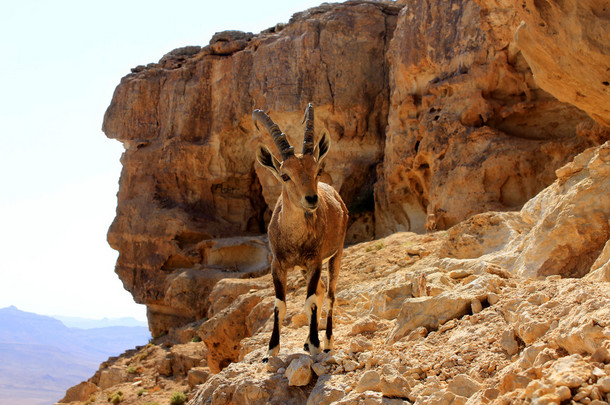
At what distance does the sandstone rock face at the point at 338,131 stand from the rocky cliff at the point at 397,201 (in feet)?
0.25

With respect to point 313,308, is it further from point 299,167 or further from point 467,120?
point 467,120

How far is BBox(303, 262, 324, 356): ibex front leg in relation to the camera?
5891mm

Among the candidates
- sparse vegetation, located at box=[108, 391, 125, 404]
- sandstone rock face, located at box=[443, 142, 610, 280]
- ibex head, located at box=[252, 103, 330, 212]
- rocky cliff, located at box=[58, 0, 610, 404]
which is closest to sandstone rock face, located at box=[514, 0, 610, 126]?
rocky cliff, located at box=[58, 0, 610, 404]

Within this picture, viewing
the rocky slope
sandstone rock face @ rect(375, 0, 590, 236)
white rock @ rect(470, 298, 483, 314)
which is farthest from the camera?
sandstone rock face @ rect(375, 0, 590, 236)

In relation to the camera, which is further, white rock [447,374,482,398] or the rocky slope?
white rock [447,374,482,398]

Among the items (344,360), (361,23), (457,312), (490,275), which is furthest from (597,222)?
(361,23)

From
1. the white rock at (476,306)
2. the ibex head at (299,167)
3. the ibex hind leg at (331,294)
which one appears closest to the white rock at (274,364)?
the ibex hind leg at (331,294)

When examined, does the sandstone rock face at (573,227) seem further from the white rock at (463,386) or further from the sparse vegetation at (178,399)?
the sparse vegetation at (178,399)

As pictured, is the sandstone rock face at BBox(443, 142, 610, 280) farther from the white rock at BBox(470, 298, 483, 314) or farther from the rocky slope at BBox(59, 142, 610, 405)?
the white rock at BBox(470, 298, 483, 314)

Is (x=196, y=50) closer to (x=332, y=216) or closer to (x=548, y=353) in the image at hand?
(x=332, y=216)

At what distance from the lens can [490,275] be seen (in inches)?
232

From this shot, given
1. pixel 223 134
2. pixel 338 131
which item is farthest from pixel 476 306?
pixel 223 134

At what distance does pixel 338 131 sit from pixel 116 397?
553 inches

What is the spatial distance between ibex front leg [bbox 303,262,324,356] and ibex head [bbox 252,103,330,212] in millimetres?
815
